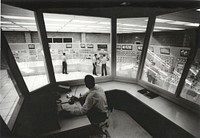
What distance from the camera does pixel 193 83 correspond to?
6.23ft

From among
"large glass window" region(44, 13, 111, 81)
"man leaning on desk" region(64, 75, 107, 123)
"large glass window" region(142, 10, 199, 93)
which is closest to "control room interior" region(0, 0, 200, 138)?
"large glass window" region(142, 10, 199, 93)

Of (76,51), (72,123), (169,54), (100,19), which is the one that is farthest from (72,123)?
(76,51)

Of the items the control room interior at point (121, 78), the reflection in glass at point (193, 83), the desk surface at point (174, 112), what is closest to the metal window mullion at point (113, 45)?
the control room interior at point (121, 78)

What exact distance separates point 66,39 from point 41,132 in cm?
945

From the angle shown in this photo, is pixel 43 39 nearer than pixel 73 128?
No

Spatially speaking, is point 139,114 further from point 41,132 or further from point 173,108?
point 41,132

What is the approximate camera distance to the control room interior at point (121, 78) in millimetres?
1497

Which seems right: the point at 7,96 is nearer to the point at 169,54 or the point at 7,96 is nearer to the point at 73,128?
Answer: the point at 73,128

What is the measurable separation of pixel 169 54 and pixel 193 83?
2.35 ft

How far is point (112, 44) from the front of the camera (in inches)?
119

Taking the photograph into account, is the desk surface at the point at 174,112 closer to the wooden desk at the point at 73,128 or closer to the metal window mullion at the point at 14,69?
the wooden desk at the point at 73,128

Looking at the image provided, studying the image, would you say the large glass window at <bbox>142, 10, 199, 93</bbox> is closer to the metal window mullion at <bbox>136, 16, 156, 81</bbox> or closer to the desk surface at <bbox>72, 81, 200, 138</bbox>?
the metal window mullion at <bbox>136, 16, 156, 81</bbox>

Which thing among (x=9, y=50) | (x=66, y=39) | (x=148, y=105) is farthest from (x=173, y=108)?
(x=66, y=39)

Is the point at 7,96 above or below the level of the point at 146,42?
below
